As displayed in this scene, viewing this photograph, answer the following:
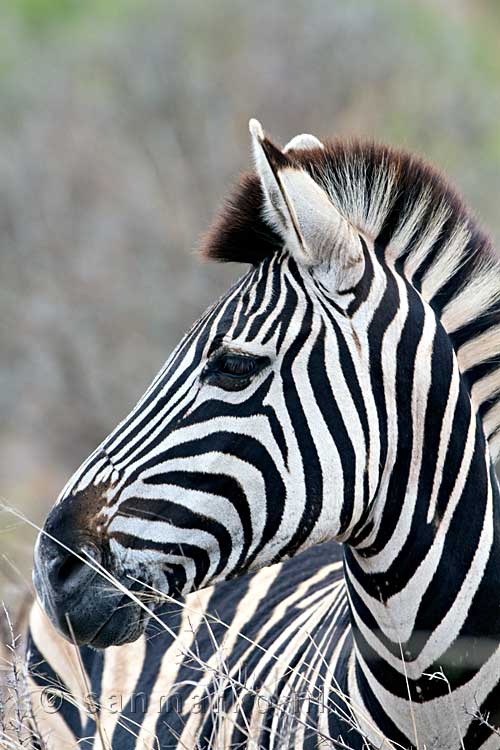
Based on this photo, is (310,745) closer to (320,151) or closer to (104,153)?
(320,151)

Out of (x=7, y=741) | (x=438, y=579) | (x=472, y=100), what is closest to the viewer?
(x=438, y=579)

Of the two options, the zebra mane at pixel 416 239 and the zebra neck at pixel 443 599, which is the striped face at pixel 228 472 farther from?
the zebra mane at pixel 416 239

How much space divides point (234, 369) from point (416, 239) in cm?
76

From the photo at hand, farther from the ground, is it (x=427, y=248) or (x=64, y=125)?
(x=64, y=125)

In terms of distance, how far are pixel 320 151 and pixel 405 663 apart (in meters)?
1.59

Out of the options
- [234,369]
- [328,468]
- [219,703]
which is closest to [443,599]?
[328,468]

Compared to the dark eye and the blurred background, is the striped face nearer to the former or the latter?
the dark eye

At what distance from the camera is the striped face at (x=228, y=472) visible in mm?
2945

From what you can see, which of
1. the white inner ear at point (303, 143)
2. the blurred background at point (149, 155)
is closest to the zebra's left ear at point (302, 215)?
the white inner ear at point (303, 143)

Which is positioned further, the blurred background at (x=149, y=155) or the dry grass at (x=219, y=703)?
the blurred background at (x=149, y=155)

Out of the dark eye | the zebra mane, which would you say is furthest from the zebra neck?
the dark eye

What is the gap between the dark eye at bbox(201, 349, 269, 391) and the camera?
9.82 feet

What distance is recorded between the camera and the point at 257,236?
321cm

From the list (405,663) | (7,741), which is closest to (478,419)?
(405,663)
